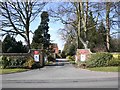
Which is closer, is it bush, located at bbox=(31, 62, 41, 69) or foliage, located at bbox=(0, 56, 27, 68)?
foliage, located at bbox=(0, 56, 27, 68)

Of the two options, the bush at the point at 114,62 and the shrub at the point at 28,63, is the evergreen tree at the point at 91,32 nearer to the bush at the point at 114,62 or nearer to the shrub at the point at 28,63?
the bush at the point at 114,62

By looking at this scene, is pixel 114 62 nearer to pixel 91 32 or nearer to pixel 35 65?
pixel 35 65

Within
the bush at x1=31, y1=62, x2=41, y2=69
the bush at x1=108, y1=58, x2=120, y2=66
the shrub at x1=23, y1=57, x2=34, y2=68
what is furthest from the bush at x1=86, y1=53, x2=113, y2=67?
the shrub at x1=23, y1=57, x2=34, y2=68

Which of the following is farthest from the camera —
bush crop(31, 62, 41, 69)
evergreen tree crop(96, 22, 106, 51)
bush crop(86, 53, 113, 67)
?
evergreen tree crop(96, 22, 106, 51)

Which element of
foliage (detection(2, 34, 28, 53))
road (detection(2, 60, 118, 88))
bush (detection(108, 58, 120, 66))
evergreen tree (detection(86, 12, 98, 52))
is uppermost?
evergreen tree (detection(86, 12, 98, 52))

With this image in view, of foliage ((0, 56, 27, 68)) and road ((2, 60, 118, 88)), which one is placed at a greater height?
foliage ((0, 56, 27, 68))

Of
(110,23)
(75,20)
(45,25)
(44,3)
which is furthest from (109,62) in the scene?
(45,25)

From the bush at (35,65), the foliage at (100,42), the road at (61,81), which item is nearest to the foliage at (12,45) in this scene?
the bush at (35,65)

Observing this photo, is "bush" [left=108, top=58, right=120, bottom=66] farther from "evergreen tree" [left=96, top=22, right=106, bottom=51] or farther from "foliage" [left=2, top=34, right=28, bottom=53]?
"foliage" [left=2, top=34, right=28, bottom=53]

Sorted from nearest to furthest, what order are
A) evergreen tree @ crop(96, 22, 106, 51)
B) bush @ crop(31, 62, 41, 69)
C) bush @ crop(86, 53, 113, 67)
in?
bush @ crop(86, 53, 113, 67) < bush @ crop(31, 62, 41, 69) < evergreen tree @ crop(96, 22, 106, 51)

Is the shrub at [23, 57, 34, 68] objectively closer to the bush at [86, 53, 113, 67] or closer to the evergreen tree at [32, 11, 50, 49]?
the bush at [86, 53, 113, 67]

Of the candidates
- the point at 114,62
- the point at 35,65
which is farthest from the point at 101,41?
the point at 35,65

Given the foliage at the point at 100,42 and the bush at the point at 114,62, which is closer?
the bush at the point at 114,62

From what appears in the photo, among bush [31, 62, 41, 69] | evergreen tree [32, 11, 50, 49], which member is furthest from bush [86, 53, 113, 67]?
evergreen tree [32, 11, 50, 49]
